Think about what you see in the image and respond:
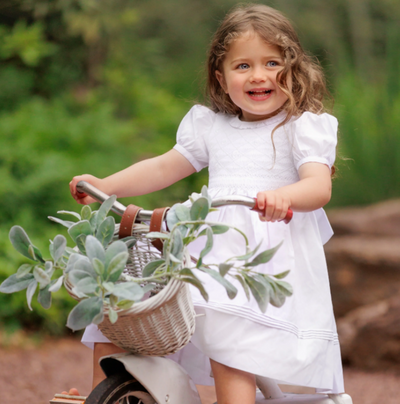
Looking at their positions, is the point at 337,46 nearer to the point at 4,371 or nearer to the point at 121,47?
the point at 121,47

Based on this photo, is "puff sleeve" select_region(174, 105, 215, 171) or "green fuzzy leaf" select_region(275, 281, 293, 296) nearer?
"green fuzzy leaf" select_region(275, 281, 293, 296)

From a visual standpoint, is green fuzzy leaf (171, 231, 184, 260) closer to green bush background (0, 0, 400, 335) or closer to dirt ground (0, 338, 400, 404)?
dirt ground (0, 338, 400, 404)

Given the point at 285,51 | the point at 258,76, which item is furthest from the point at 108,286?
the point at 285,51

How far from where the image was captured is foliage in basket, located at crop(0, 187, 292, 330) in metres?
1.13

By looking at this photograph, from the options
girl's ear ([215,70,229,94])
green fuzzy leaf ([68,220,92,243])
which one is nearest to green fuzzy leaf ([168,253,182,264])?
green fuzzy leaf ([68,220,92,243])

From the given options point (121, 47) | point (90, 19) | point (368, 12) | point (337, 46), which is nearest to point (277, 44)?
point (90, 19)

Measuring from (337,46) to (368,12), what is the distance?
3.05 feet

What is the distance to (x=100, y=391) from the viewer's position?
1.40 meters

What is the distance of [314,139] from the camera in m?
1.69

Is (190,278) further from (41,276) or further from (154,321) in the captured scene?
(41,276)

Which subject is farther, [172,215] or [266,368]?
[266,368]

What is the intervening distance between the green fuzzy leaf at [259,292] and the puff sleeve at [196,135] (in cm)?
80

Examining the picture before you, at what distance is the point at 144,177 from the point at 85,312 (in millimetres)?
859

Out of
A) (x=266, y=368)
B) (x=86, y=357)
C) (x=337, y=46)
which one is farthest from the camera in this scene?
(x=337, y=46)
